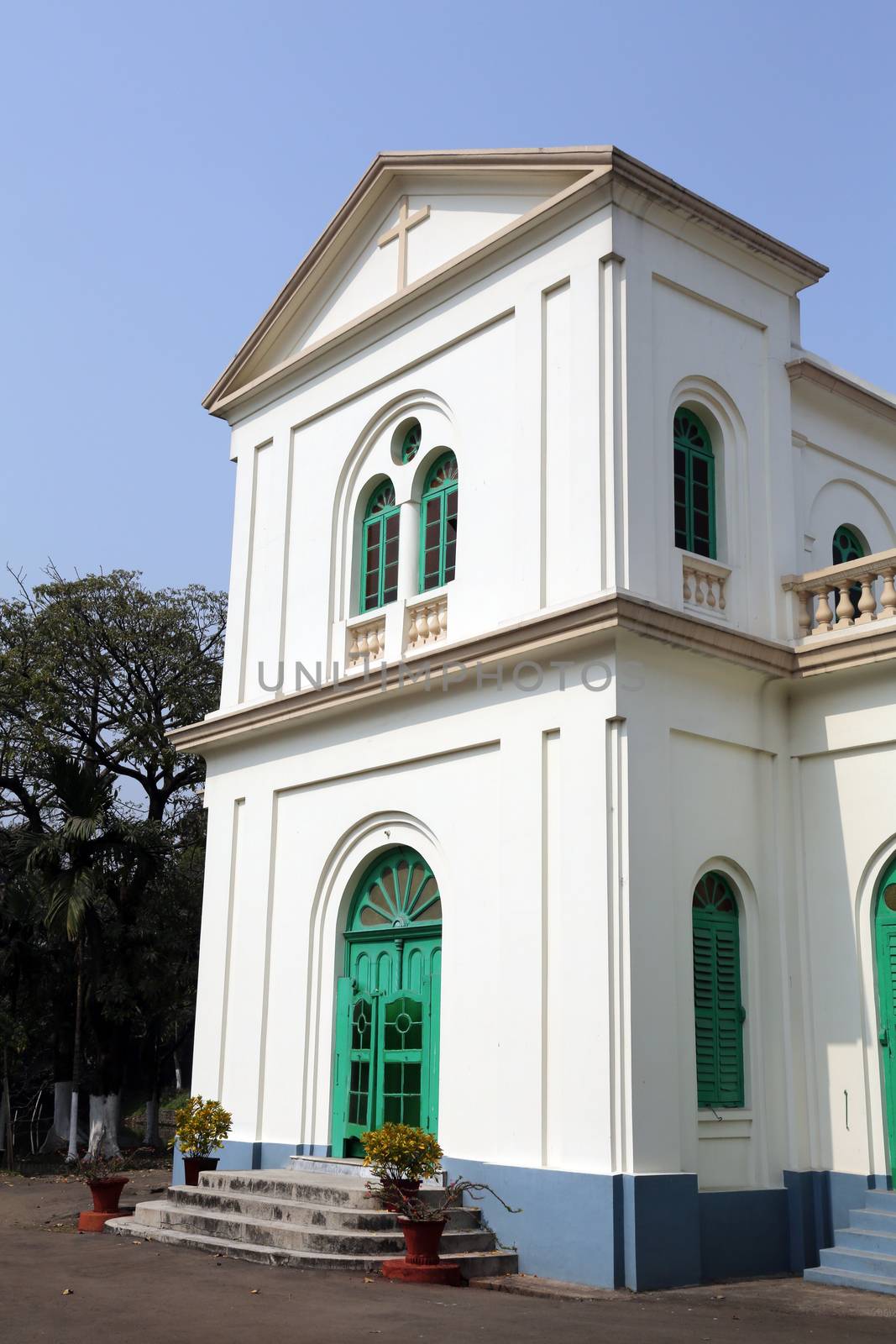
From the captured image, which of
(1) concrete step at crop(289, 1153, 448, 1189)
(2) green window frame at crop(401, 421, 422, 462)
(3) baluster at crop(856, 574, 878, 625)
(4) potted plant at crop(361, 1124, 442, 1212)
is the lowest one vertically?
(1) concrete step at crop(289, 1153, 448, 1189)

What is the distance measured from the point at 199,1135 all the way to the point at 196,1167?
0.94ft

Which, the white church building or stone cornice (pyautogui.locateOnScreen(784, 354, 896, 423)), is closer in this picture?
the white church building

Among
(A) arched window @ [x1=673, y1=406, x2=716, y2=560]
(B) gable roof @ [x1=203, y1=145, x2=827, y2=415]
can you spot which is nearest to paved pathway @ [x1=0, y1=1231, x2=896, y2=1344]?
(A) arched window @ [x1=673, y1=406, x2=716, y2=560]

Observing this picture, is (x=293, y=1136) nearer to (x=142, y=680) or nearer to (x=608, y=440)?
(x=608, y=440)

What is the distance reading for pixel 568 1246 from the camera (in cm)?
967

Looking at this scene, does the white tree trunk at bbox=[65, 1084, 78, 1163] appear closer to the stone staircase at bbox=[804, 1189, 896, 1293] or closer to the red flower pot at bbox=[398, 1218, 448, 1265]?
the red flower pot at bbox=[398, 1218, 448, 1265]

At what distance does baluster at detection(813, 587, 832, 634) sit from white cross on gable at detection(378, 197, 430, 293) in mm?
5273

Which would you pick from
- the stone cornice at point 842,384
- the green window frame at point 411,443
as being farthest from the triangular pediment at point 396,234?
the stone cornice at point 842,384

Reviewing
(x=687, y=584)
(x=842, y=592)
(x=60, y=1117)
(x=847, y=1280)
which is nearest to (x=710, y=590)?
(x=687, y=584)

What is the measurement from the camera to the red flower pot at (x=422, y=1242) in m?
9.48

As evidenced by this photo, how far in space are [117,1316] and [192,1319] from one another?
1.60ft

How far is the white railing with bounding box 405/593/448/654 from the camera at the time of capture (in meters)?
12.5

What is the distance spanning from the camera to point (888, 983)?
10836 mm

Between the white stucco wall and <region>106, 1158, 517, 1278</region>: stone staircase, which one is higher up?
the white stucco wall
